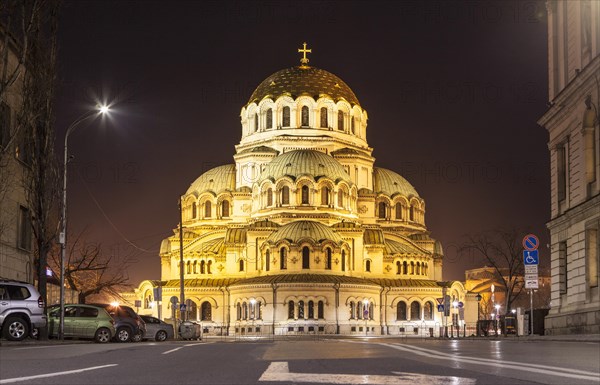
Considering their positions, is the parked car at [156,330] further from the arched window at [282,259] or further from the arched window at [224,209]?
the arched window at [224,209]

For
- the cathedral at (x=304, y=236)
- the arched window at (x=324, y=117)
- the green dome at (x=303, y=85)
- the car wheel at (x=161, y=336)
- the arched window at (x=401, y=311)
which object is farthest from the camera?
the arched window at (x=324, y=117)

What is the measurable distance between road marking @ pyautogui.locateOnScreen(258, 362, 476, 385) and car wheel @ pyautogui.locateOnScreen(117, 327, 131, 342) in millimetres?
23583

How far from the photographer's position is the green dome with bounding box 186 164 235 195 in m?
107

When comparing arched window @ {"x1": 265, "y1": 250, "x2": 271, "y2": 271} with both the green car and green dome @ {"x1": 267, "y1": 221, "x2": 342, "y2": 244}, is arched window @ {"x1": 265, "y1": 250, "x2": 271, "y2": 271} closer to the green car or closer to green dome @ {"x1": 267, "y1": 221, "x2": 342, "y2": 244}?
green dome @ {"x1": 267, "y1": 221, "x2": 342, "y2": 244}

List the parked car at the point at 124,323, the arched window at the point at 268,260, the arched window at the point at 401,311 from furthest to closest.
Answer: the arched window at the point at 401,311 < the arched window at the point at 268,260 < the parked car at the point at 124,323

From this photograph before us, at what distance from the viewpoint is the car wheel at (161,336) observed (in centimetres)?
4325

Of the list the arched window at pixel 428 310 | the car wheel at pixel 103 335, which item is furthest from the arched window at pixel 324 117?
the car wheel at pixel 103 335

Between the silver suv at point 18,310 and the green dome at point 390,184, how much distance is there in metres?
80.6

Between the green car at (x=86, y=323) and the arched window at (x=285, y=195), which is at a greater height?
the arched window at (x=285, y=195)

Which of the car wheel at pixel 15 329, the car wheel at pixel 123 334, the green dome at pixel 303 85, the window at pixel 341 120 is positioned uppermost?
the green dome at pixel 303 85

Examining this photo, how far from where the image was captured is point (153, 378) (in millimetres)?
11172

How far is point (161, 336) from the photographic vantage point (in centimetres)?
4366

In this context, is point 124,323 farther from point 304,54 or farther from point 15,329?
point 304,54

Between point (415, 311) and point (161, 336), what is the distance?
5852 cm
